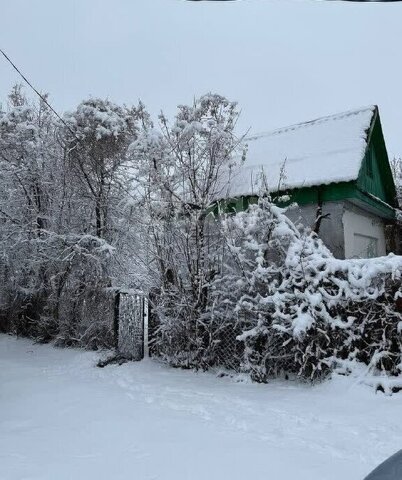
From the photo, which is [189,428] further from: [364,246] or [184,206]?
[364,246]

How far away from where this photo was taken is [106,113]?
1018 cm

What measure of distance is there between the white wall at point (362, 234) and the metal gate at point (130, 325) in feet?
16.7

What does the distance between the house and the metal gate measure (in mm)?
2905

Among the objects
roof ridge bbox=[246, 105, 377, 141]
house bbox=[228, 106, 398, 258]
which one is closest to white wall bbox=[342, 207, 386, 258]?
house bbox=[228, 106, 398, 258]

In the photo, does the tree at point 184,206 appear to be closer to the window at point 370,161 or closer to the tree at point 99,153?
the tree at point 99,153

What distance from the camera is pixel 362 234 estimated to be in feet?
37.2

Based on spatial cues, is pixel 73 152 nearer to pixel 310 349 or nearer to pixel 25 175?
pixel 25 175

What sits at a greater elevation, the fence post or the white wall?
the white wall

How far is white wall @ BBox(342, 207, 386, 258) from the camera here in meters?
10.3

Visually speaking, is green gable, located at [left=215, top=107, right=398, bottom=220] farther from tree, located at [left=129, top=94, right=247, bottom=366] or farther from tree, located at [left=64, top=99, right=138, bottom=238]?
tree, located at [left=64, top=99, right=138, bottom=238]

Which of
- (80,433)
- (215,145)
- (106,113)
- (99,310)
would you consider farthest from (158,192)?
(80,433)

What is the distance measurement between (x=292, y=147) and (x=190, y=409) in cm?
810

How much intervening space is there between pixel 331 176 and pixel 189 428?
6.87m

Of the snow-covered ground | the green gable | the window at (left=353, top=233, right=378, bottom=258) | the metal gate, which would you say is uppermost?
the green gable
